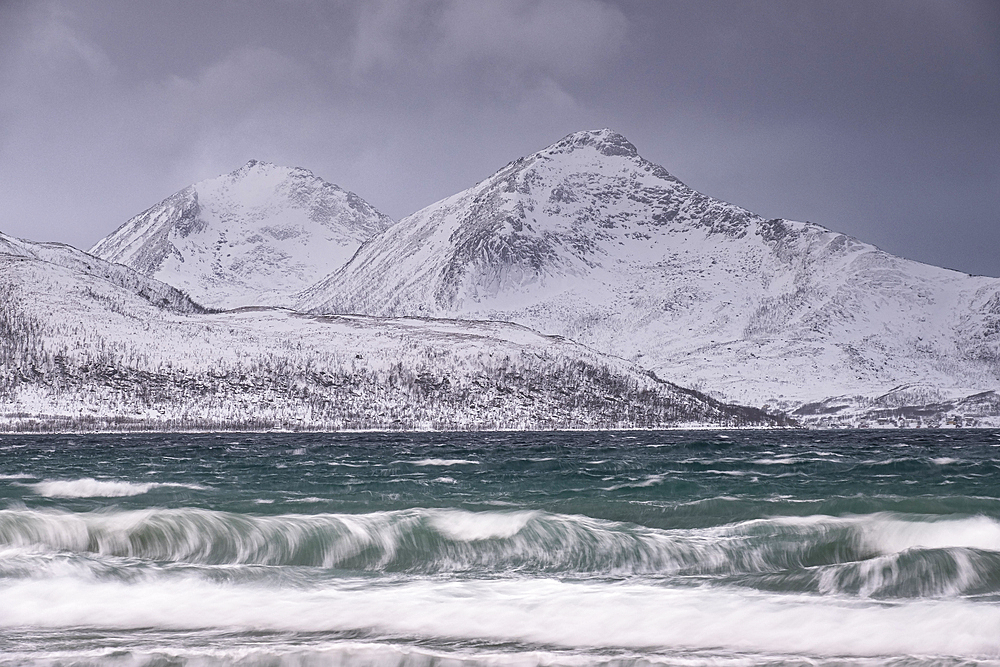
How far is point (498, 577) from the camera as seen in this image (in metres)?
30.3

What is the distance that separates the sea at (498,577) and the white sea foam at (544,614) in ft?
0.26

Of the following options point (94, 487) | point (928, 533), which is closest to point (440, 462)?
point (94, 487)

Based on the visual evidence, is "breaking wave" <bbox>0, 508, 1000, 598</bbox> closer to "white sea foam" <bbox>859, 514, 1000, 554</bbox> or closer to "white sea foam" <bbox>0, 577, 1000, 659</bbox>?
"white sea foam" <bbox>859, 514, 1000, 554</bbox>

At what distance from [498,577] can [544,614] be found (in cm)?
579

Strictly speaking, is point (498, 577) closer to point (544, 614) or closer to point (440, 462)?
point (544, 614)

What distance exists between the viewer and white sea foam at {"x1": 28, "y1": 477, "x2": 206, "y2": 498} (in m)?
51.9

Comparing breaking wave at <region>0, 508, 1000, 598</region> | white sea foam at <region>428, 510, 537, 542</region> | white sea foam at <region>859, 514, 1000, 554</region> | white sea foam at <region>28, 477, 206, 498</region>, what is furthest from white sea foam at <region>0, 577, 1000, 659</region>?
white sea foam at <region>28, 477, 206, 498</region>

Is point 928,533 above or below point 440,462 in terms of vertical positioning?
above

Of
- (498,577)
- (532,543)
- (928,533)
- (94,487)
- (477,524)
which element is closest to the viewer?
(498,577)

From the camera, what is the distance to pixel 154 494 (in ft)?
169

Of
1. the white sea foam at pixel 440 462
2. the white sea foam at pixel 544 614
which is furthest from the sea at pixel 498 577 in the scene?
the white sea foam at pixel 440 462

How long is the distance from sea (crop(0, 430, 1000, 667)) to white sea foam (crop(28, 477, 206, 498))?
67cm

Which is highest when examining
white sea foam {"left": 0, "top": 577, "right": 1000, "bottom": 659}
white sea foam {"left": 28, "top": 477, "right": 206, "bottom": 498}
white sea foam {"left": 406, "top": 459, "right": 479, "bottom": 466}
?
white sea foam {"left": 28, "top": 477, "right": 206, "bottom": 498}

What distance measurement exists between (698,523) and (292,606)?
780 inches
